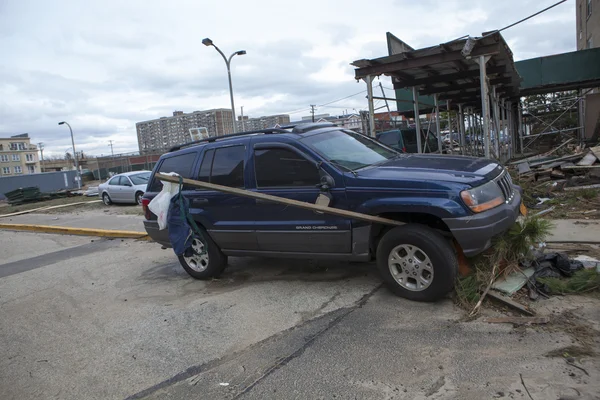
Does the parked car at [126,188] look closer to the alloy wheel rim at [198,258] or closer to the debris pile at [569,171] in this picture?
the alloy wheel rim at [198,258]

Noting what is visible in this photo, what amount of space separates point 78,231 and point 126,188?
605cm

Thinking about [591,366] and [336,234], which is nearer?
[591,366]

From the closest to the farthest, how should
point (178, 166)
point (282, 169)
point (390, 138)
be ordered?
point (282, 169) → point (178, 166) → point (390, 138)

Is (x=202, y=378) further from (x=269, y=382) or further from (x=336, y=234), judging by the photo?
(x=336, y=234)

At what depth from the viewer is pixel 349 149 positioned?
5.38 metres

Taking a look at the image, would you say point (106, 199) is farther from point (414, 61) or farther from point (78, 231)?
point (414, 61)

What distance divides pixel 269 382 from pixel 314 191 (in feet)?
6.99

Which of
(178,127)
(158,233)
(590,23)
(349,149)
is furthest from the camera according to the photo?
(178,127)

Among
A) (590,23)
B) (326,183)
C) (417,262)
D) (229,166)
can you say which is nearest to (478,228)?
(417,262)

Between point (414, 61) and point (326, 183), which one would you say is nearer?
point (326, 183)

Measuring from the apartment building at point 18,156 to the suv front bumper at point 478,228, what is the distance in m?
116

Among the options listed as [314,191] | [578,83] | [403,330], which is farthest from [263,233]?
[578,83]

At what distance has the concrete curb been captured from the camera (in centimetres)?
1021

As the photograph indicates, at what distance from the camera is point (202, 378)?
352cm
